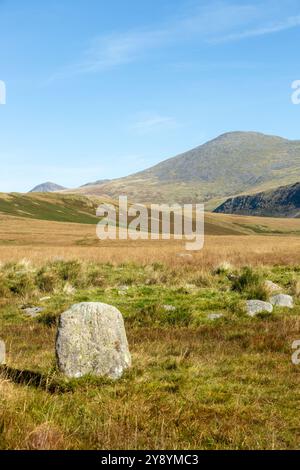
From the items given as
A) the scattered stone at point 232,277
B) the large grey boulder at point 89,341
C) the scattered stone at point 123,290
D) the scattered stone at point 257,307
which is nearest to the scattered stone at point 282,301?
the scattered stone at point 257,307

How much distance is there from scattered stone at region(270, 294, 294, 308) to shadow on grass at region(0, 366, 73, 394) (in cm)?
1039

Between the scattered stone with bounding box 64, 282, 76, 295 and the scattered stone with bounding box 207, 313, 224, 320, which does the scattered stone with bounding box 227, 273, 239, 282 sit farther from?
the scattered stone with bounding box 64, 282, 76, 295

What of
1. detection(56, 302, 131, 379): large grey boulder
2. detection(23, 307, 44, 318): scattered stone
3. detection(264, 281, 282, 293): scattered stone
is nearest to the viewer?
Answer: detection(56, 302, 131, 379): large grey boulder

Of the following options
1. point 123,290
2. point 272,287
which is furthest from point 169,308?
point 272,287

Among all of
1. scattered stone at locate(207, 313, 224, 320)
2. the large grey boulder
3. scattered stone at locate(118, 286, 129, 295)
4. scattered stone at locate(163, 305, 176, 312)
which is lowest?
scattered stone at locate(118, 286, 129, 295)

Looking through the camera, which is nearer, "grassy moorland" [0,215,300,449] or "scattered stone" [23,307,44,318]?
"grassy moorland" [0,215,300,449]

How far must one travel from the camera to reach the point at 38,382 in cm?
870

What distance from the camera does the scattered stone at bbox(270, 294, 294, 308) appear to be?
16720mm

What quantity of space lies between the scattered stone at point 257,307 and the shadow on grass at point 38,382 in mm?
8330

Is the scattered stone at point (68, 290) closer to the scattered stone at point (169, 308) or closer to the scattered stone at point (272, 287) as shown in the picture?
the scattered stone at point (169, 308)

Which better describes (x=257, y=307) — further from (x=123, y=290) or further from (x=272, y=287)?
(x=123, y=290)

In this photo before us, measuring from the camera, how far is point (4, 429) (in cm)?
566

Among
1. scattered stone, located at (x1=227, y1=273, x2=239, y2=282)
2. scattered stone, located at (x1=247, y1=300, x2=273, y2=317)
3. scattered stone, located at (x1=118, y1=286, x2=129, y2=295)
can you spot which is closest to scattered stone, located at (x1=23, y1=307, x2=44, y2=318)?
scattered stone, located at (x1=118, y1=286, x2=129, y2=295)

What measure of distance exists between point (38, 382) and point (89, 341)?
1.24 m
